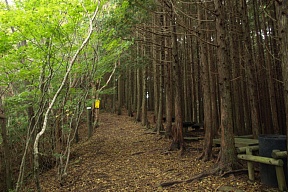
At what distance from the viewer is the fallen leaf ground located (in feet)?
14.4

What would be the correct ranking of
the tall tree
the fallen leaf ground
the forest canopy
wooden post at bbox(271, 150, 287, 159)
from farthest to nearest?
the forest canopy
the tall tree
the fallen leaf ground
wooden post at bbox(271, 150, 287, 159)

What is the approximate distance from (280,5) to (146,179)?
4.64 meters

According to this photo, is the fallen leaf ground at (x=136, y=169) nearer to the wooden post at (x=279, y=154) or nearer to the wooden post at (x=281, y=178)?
the wooden post at (x=281, y=178)

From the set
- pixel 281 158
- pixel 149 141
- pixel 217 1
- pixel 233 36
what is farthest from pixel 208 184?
pixel 233 36

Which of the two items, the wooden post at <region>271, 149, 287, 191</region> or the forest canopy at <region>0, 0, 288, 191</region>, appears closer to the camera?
the wooden post at <region>271, 149, 287, 191</region>

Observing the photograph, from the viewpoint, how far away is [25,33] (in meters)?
5.27

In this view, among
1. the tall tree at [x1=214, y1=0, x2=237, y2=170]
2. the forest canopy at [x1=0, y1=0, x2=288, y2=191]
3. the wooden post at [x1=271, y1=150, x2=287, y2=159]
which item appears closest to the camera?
the wooden post at [x1=271, y1=150, x2=287, y2=159]

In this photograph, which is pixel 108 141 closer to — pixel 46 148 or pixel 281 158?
pixel 46 148

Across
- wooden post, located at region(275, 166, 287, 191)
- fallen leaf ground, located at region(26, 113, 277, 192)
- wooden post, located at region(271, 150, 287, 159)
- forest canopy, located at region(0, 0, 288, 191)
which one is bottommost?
fallen leaf ground, located at region(26, 113, 277, 192)

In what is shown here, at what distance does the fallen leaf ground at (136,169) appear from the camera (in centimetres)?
439

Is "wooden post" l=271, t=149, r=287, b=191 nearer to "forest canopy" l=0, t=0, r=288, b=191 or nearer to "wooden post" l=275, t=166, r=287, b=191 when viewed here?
"wooden post" l=275, t=166, r=287, b=191

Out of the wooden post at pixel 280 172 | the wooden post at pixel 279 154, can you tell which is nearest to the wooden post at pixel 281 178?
the wooden post at pixel 280 172

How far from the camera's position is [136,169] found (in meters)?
6.17

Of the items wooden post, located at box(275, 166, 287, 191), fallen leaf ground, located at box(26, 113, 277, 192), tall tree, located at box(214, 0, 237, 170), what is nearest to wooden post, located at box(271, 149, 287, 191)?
wooden post, located at box(275, 166, 287, 191)
